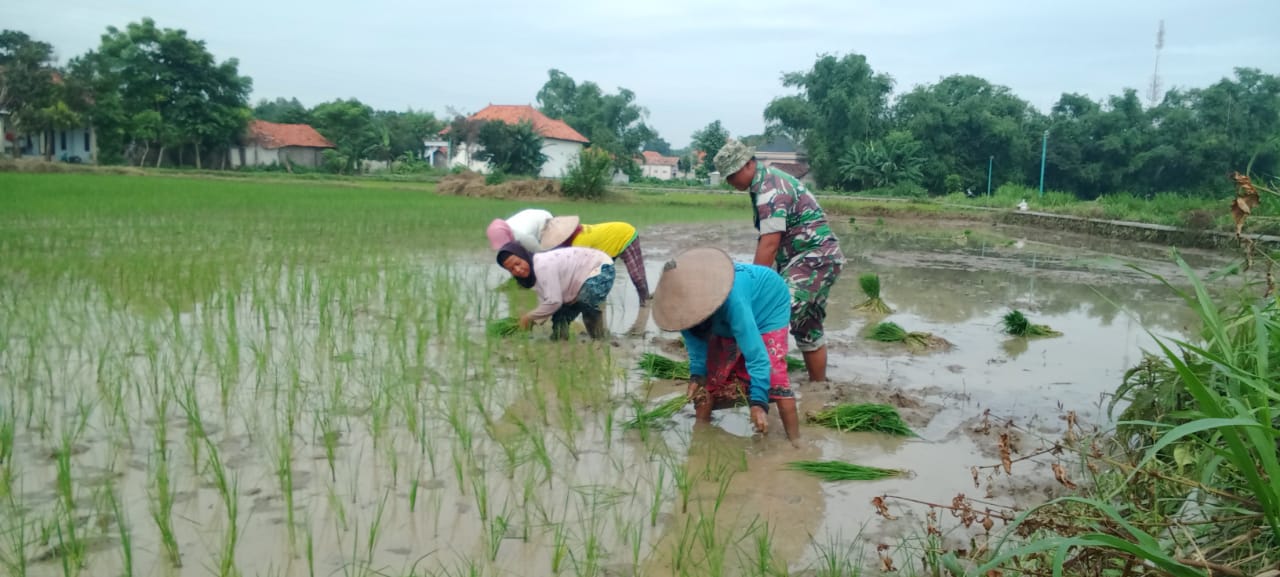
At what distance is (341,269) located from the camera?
22.4ft

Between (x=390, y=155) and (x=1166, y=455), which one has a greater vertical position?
(x=390, y=155)

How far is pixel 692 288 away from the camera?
113 inches

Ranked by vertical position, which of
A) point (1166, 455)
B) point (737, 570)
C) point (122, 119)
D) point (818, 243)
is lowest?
point (737, 570)

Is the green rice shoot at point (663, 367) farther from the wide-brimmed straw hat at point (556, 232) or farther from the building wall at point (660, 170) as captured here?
the building wall at point (660, 170)

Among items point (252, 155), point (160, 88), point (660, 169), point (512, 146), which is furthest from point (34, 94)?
point (660, 169)

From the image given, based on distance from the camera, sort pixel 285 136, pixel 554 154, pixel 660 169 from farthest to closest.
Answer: pixel 660 169
pixel 554 154
pixel 285 136

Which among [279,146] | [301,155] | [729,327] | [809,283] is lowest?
[729,327]

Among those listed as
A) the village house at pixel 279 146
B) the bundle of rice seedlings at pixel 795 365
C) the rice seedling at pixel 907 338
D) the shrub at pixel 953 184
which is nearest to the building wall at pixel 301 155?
the village house at pixel 279 146

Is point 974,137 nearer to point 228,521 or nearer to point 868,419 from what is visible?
point 868,419

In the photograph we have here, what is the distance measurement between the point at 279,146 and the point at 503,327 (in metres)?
36.2

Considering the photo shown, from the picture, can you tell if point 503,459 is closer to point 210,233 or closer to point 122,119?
point 210,233

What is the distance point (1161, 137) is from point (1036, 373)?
91.6 feet

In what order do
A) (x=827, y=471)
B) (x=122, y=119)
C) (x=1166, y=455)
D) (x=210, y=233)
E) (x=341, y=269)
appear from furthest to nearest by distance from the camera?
(x=122, y=119)
(x=210, y=233)
(x=341, y=269)
(x=827, y=471)
(x=1166, y=455)

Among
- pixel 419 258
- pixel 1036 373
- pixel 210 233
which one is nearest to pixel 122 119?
pixel 210 233
